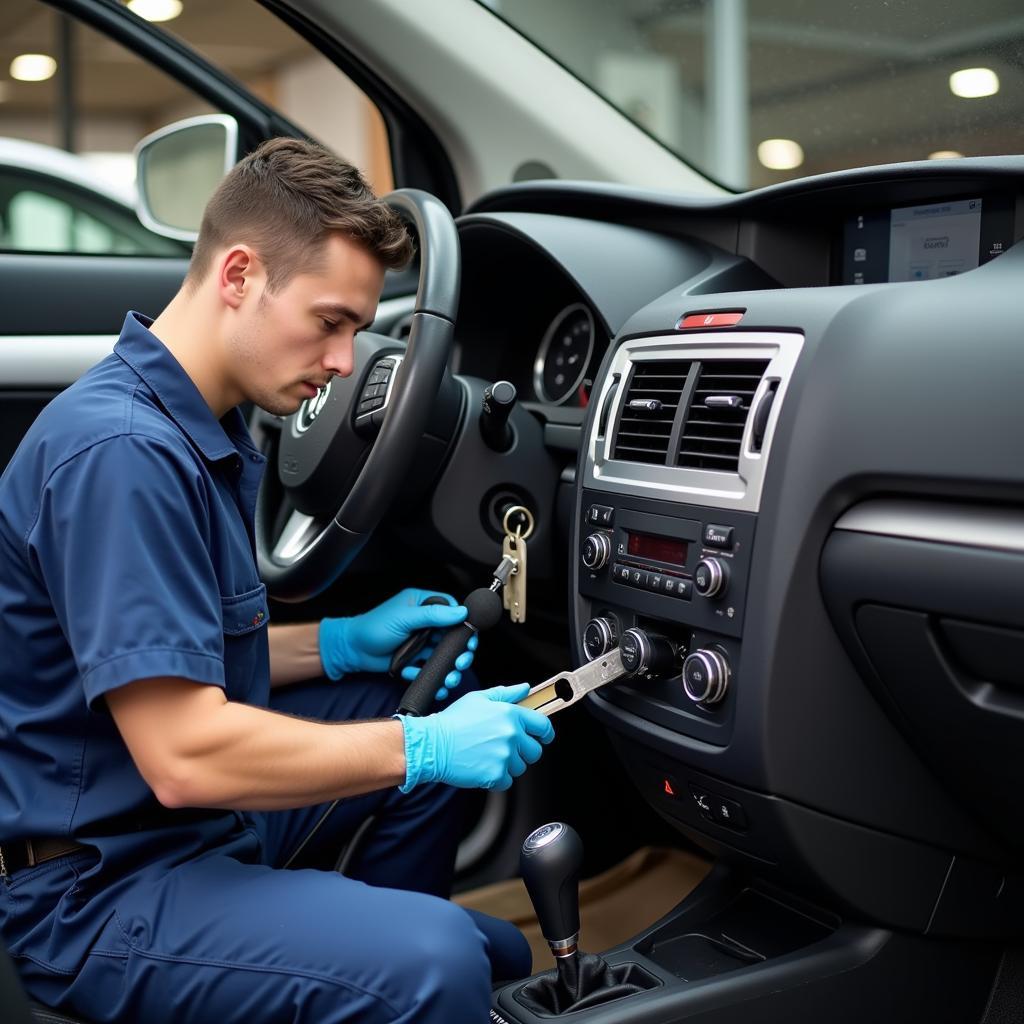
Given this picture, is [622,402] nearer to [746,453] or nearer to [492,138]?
[746,453]

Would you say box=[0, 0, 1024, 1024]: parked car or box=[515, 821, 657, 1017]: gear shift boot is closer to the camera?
box=[0, 0, 1024, 1024]: parked car

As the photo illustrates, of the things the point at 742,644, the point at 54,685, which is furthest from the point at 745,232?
the point at 54,685

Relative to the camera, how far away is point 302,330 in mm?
1252

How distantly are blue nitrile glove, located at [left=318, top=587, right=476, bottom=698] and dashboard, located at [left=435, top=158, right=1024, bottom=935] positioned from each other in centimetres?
18

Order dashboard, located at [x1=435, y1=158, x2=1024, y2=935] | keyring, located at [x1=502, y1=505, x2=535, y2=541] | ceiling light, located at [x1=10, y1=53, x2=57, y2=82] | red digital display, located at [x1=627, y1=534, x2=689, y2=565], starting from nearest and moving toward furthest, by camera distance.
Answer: dashboard, located at [x1=435, y1=158, x2=1024, y2=935] < red digital display, located at [x1=627, y1=534, x2=689, y2=565] < keyring, located at [x1=502, y1=505, x2=535, y2=541] < ceiling light, located at [x1=10, y1=53, x2=57, y2=82]

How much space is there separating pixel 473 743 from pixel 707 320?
538 mm

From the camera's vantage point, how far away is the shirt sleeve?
102 centimetres

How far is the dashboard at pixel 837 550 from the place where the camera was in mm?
1146

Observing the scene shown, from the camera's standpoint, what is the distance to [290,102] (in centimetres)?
846

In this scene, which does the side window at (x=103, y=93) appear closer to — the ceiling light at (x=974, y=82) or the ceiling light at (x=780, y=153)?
the ceiling light at (x=780, y=153)

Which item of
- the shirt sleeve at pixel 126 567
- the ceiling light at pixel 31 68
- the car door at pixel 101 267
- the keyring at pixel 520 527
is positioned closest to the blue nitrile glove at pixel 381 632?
the keyring at pixel 520 527

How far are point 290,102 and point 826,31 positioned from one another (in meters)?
7.01

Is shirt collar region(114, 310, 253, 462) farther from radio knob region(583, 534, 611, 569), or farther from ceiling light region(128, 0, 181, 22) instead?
ceiling light region(128, 0, 181, 22)

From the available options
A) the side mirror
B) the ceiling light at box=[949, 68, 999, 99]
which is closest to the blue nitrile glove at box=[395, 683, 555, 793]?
the ceiling light at box=[949, 68, 999, 99]
